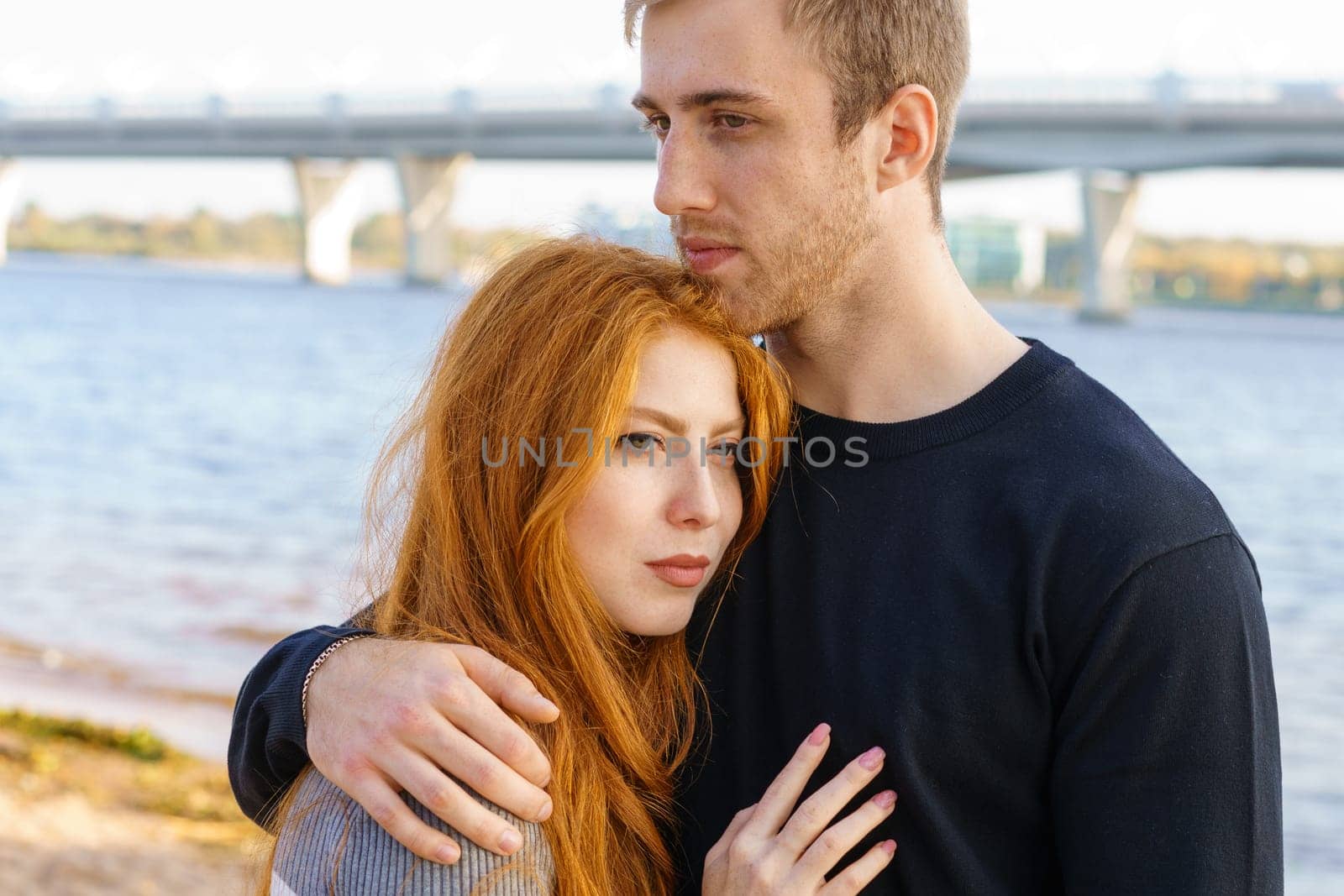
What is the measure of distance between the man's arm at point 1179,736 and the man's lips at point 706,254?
839mm

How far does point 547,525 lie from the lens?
2.04 meters

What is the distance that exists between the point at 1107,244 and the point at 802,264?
34.4 metres

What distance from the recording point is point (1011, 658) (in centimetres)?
187

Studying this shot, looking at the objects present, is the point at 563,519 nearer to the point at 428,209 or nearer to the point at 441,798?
the point at 441,798

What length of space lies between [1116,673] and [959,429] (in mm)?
453

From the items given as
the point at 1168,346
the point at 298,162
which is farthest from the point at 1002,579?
the point at 298,162

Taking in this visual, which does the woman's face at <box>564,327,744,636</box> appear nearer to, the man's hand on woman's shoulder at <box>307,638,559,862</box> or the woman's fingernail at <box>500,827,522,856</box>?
the man's hand on woman's shoulder at <box>307,638,559,862</box>

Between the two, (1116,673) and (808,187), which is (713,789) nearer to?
(1116,673)

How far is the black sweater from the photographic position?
1759 millimetres

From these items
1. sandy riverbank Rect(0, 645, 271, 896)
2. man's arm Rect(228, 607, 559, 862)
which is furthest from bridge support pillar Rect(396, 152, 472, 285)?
man's arm Rect(228, 607, 559, 862)

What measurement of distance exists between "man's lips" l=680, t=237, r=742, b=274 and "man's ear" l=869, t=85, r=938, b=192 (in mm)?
290

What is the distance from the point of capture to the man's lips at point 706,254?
7.28ft

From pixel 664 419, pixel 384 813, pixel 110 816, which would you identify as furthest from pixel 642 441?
pixel 110 816

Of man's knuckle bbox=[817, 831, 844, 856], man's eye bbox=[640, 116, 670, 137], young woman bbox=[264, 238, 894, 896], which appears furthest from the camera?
man's eye bbox=[640, 116, 670, 137]
